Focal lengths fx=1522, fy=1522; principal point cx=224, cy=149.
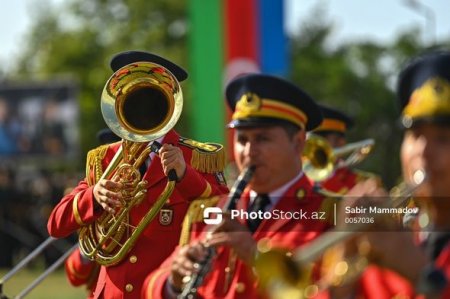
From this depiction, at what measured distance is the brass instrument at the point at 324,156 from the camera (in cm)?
966

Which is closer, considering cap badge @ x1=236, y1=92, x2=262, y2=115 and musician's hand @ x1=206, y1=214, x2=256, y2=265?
musician's hand @ x1=206, y1=214, x2=256, y2=265

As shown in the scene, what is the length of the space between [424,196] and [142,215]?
235 cm

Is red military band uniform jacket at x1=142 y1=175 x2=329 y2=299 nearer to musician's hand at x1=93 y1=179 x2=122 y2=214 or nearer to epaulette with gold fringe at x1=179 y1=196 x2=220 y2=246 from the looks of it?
epaulette with gold fringe at x1=179 y1=196 x2=220 y2=246

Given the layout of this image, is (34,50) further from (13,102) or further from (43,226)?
(43,226)

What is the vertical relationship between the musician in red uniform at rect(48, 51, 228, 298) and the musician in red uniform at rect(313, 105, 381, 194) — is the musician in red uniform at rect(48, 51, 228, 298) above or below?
above

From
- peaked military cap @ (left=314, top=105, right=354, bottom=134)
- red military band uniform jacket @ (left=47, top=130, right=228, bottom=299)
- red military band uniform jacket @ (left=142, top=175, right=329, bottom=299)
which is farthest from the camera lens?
peaked military cap @ (left=314, top=105, right=354, bottom=134)

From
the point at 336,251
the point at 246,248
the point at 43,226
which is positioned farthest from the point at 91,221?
the point at 43,226

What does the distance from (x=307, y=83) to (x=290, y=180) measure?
4634 cm

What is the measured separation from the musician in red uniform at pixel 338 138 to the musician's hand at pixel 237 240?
15.5 feet

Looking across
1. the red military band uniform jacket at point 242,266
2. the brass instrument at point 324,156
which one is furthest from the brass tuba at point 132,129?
the brass instrument at point 324,156

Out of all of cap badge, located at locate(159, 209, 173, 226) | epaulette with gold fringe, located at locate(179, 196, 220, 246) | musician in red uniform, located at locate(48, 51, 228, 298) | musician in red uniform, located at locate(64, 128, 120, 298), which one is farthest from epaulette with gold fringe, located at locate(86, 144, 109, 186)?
musician in red uniform, located at locate(64, 128, 120, 298)

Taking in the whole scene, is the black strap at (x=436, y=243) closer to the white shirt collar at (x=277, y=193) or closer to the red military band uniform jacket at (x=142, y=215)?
the white shirt collar at (x=277, y=193)

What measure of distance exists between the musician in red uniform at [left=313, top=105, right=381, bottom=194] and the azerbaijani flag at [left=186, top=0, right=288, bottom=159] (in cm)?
435

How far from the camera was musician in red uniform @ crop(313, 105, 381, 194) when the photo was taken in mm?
9846
